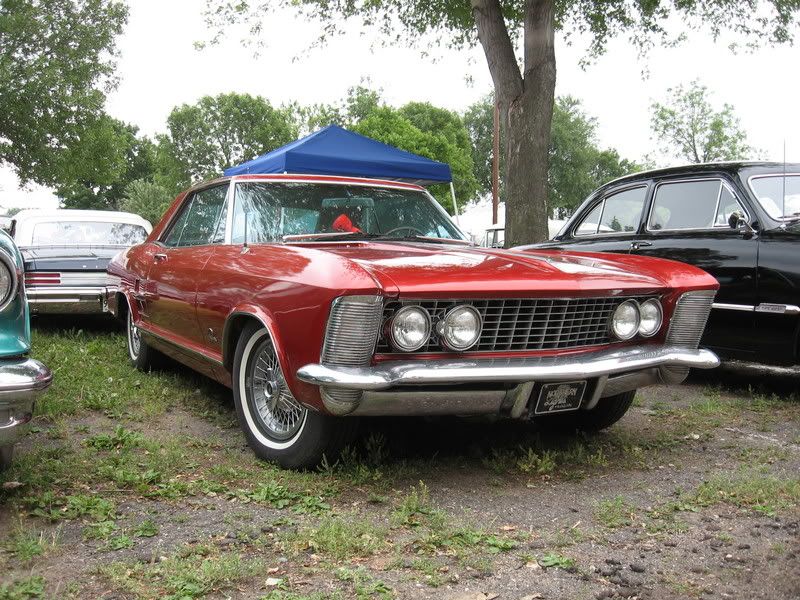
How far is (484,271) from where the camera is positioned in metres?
3.44

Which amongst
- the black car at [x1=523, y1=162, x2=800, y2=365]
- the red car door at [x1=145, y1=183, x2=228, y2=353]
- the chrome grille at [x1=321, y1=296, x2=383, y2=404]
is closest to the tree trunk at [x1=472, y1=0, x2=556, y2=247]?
the black car at [x1=523, y1=162, x2=800, y2=365]

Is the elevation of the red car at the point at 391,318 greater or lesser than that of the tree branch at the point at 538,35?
lesser

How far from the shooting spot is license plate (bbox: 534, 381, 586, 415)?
11.3ft

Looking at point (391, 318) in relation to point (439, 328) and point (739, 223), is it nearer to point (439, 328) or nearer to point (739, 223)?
point (439, 328)

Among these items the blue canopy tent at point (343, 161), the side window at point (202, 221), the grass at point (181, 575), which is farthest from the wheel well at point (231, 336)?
the blue canopy tent at point (343, 161)

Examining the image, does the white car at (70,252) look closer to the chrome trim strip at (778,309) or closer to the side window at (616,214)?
the side window at (616,214)

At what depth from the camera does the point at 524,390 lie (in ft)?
11.0

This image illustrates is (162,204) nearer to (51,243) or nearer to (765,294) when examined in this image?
(51,243)

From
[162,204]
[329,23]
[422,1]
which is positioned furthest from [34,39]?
[162,204]

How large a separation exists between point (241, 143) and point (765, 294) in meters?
45.3

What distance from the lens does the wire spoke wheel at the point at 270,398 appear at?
3646 mm

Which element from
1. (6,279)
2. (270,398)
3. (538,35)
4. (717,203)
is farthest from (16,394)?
(538,35)

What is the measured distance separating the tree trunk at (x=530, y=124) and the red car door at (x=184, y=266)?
4.50 m

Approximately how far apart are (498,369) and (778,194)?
334 centimetres
